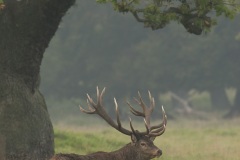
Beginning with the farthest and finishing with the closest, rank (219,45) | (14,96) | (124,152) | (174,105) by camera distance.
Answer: (174,105) < (219,45) < (14,96) < (124,152)

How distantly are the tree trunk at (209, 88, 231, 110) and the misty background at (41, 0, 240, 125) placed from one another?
22.7ft

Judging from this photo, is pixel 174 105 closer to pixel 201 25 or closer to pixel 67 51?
pixel 67 51

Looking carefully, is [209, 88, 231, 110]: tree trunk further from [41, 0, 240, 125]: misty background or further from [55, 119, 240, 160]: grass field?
Result: [55, 119, 240, 160]: grass field

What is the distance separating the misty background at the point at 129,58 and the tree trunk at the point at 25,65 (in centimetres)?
3890

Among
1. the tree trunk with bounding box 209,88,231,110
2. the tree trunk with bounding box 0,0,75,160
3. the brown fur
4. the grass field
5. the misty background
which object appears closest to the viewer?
the brown fur

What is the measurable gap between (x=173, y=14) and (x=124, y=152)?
356 cm

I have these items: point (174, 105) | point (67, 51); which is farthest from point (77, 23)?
point (174, 105)

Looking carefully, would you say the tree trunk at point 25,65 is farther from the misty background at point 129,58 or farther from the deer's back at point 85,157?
the misty background at point 129,58

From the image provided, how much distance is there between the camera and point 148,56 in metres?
54.4

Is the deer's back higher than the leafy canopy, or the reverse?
the leafy canopy

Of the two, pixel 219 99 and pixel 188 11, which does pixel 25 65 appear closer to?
pixel 188 11

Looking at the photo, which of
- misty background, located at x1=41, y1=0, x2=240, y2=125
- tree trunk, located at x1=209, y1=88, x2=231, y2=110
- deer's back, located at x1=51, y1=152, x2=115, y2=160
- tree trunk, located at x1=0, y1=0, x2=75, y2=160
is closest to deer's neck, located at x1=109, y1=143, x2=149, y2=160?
deer's back, located at x1=51, y1=152, x2=115, y2=160

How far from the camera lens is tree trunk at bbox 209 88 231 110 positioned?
63906 millimetres

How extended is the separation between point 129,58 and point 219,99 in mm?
13189
